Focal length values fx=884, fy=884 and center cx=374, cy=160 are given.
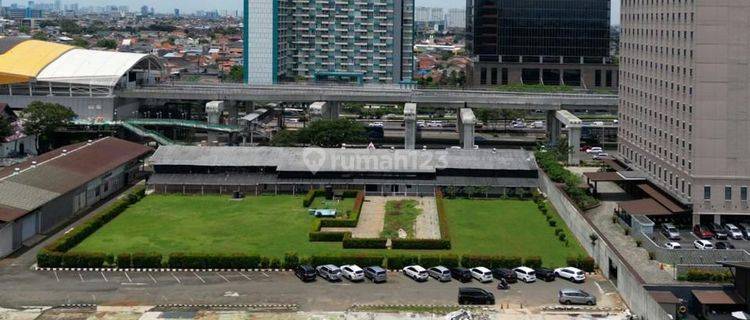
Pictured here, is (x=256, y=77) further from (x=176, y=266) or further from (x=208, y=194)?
(x=176, y=266)

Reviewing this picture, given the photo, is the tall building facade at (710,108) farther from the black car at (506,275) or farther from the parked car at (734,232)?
the black car at (506,275)

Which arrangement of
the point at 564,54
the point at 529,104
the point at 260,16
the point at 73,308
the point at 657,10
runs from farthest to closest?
1. the point at 564,54
2. the point at 260,16
3. the point at 529,104
4. the point at 657,10
5. the point at 73,308

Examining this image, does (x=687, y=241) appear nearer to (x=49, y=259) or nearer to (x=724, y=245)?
(x=724, y=245)

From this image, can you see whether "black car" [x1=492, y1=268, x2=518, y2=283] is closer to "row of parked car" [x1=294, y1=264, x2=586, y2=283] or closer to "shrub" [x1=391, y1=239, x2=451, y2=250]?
"row of parked car" [x1=294, y1=264, x2=586, y2=283]

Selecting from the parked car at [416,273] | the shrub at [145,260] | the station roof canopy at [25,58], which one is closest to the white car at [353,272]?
the parked car at [416,273]

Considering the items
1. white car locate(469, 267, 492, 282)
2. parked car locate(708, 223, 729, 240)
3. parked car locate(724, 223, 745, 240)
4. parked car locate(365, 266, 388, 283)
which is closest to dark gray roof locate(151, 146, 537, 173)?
parked car locate(708, 223, 729, 240)

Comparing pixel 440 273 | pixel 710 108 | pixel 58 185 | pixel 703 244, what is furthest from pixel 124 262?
pixel 710 108

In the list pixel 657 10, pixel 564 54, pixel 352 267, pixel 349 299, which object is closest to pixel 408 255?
pixel 352 267
